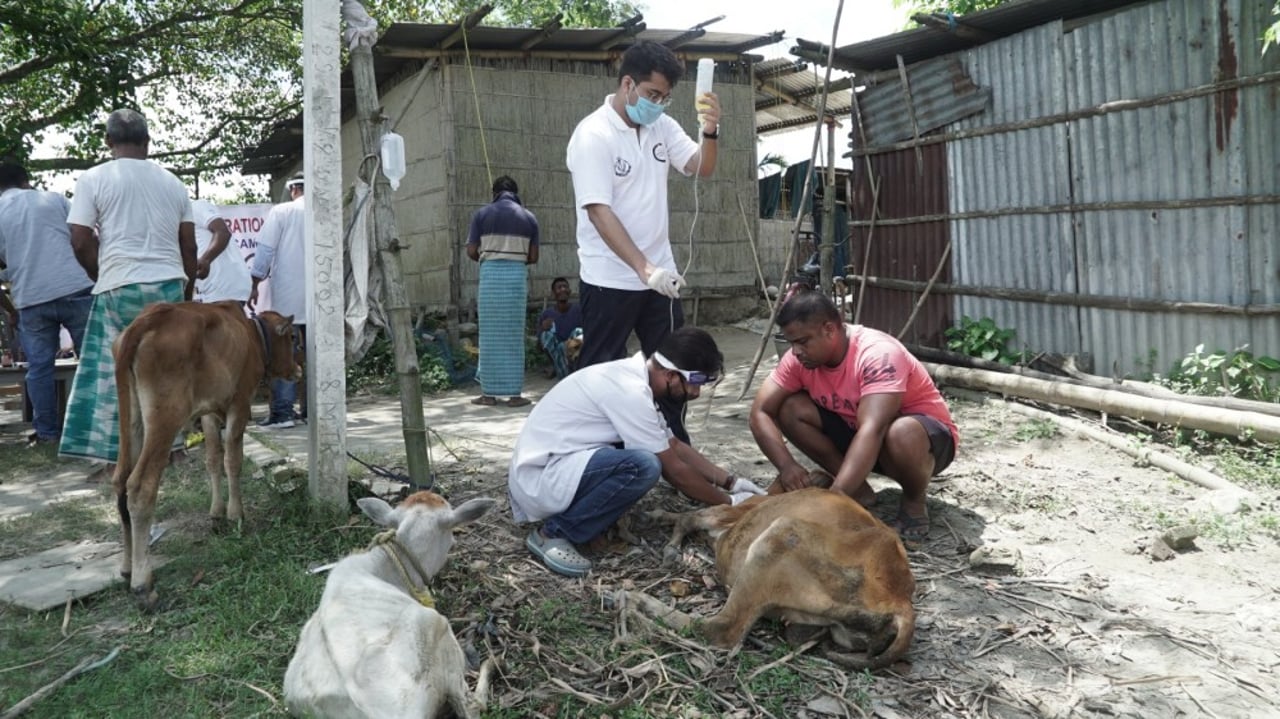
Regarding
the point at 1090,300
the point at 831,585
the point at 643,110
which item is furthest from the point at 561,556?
the point at 1090,300

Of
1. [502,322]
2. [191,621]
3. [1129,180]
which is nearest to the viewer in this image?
[191,621]

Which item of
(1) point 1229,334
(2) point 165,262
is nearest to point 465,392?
(2) point 165,262

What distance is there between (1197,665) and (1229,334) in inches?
166

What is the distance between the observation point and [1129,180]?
270 inches

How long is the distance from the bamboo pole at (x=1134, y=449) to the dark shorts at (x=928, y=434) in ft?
5.75

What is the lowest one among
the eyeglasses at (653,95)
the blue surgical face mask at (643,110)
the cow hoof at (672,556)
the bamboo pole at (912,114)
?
the cow hoof at (672,556)

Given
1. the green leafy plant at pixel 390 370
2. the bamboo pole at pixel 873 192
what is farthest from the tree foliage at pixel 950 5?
the green leafy plant at pixel 390 370

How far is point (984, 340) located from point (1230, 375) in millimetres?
2090

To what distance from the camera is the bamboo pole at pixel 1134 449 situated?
491 centimetres

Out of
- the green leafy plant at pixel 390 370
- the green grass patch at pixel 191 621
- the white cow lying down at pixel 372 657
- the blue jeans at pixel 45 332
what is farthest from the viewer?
the green leafy plant at pixel 390 370

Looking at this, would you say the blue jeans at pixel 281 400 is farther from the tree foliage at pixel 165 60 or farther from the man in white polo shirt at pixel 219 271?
the tree foliage at pixel 165 60

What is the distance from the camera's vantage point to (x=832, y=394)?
429 centimetres

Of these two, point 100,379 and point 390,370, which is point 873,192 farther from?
point 100,379

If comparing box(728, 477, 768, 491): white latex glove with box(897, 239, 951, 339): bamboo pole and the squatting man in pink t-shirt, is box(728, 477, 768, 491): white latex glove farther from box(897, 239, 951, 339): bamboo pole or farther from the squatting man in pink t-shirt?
box(897, 239, 951, 339): bamboo pole
